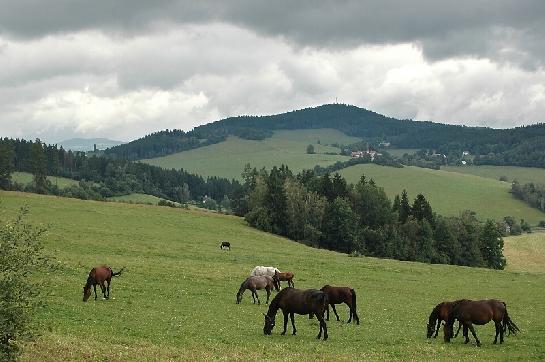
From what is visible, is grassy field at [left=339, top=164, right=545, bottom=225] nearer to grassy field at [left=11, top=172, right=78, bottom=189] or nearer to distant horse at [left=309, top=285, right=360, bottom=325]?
grassy field at [left=11, top=172, right=78, bottom=189]

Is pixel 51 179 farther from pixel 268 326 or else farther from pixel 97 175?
pixel 268 326

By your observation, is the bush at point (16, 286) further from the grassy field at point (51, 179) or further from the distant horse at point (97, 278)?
the grassy field at point (51, 179)

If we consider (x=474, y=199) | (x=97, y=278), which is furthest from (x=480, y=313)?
(x=474, y=199)

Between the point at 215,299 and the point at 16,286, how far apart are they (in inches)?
785

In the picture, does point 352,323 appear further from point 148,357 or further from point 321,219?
point 321,219

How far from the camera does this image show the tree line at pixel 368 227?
91.0m

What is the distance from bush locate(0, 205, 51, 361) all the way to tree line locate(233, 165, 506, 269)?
75661 millimetres

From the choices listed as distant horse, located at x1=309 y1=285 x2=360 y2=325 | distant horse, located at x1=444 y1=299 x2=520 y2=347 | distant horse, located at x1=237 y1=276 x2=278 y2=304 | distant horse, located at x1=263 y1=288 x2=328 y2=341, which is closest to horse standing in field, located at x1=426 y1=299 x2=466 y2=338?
distant horse, located at x1=444 y1=299 x2=520 y2=347

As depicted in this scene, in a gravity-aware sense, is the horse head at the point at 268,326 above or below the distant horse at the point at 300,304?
below

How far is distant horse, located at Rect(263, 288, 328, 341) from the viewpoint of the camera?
2227 centimetres

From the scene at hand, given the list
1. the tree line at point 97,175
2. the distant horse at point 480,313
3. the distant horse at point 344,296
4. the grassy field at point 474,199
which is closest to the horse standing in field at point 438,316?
the distant horse at point 480,313

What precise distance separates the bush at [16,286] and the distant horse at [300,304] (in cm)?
1043

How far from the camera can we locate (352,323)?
27734 mm

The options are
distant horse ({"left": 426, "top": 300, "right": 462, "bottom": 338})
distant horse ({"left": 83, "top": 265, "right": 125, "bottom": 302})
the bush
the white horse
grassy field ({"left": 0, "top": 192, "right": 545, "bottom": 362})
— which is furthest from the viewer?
the white horse
